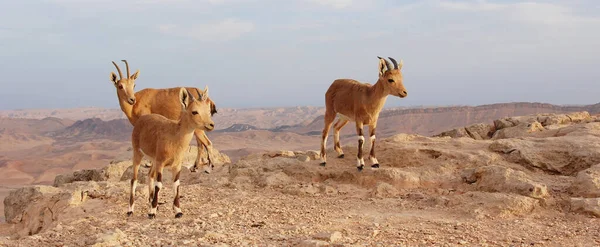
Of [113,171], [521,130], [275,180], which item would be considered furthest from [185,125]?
[521,130]

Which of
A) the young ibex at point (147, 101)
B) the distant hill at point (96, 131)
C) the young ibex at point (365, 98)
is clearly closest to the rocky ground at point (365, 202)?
the young ibex at point (365, 98)

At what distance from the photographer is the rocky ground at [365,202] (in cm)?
824

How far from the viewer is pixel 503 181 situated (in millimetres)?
11102

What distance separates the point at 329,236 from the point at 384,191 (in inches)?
170

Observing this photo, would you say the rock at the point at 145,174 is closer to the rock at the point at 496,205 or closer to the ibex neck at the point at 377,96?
the ibex neck at the point at 377,96

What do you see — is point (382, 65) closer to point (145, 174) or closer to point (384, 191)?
point (384, 191)

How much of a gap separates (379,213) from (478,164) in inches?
166

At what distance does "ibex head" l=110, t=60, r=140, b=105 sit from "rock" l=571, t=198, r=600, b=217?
10.5 metres

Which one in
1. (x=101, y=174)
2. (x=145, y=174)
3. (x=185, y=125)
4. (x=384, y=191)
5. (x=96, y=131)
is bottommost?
(x=96, y=131)

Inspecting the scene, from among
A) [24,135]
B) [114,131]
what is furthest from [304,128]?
[24,135]

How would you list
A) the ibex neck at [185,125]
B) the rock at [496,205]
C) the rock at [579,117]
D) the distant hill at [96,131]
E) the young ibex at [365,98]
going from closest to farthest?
the ibex neck at [185,125], the rock at [496,205], the young ibex at [365,98], the rock at [579,117], the distant hill at [96,131]

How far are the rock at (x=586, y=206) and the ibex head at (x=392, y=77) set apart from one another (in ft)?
13.9

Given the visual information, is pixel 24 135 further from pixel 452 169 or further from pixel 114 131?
pixel 452 169

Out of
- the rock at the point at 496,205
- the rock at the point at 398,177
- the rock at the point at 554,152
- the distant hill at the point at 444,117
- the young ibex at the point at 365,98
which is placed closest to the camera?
the rock at the point at 496,205
